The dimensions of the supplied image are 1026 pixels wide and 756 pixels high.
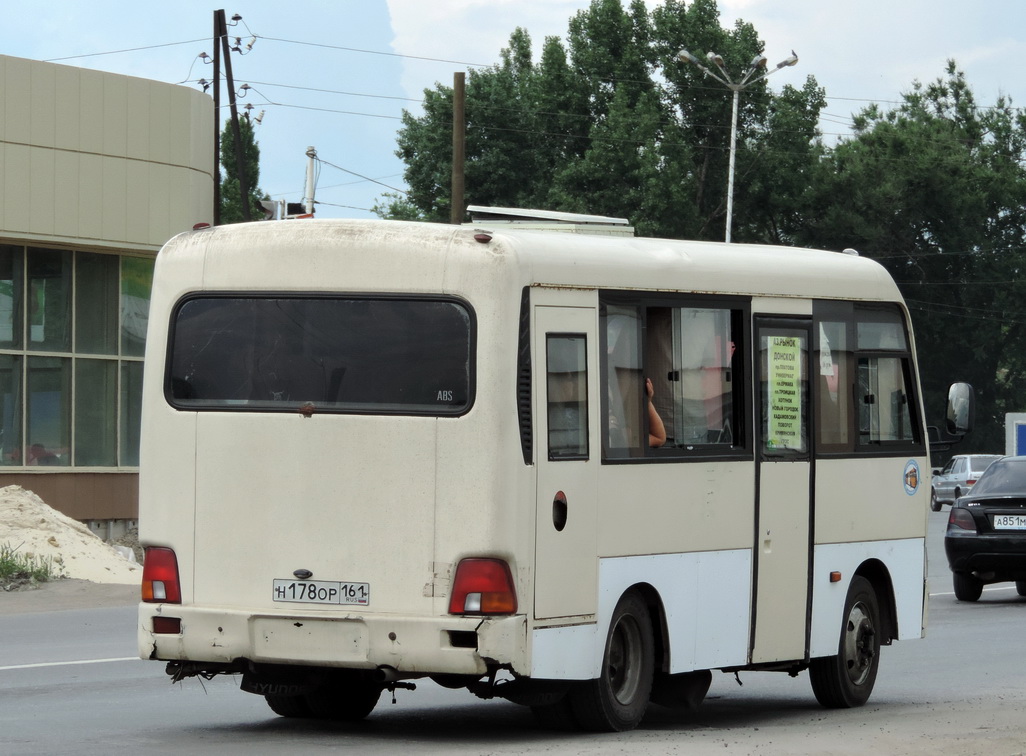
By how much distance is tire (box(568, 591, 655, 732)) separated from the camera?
31.4ft

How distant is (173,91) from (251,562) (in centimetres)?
2283

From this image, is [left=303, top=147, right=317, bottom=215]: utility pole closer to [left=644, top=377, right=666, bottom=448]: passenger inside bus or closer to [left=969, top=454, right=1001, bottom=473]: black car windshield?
[left=969, top=454, right=1001, bottom=473]: black car windshield

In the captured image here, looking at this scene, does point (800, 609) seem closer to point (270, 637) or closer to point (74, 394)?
point (270, 637)

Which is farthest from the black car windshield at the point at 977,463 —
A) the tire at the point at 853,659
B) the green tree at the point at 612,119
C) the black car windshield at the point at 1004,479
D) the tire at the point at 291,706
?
the tire at the point at 291,706

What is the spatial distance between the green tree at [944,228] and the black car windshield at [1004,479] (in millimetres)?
46691

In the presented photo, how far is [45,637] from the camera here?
54.9ft

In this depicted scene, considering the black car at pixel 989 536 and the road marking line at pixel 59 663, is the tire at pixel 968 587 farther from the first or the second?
the road marking line at pixel 59 663

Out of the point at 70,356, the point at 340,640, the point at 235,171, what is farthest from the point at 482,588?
the point at 235,171

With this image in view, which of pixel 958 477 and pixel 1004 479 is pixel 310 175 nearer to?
pixel 958 477

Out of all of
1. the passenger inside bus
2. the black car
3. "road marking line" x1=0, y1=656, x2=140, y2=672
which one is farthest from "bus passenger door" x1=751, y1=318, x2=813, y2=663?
the black car

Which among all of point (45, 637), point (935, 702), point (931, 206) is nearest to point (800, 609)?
point (935, 702)

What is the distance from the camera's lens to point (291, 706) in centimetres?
1055

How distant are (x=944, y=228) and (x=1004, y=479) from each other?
169 feet

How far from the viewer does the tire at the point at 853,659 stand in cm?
1170
